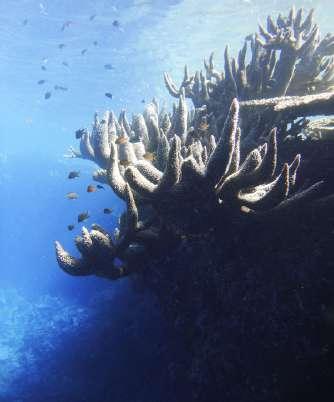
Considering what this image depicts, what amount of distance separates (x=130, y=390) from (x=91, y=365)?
214 centimetres

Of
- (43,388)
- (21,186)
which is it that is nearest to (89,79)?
(21,186)

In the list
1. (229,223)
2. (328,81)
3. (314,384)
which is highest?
(328,81)

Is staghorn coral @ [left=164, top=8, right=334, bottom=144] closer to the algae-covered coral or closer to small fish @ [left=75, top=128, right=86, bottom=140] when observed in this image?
the algae-covered coral

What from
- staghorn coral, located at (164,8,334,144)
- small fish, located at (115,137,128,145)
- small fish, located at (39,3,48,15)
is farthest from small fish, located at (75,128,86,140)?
small fish, located at (39,3,48,15)

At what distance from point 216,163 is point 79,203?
90.2 feet

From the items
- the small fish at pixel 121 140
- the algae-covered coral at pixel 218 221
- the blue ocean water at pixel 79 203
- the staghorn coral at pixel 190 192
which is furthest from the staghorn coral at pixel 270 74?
the blue ocean water at pixel 79 203

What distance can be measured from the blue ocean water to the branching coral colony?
2.41 metres

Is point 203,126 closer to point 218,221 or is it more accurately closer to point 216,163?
point 218,221

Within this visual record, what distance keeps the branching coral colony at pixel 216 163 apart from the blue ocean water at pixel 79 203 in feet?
7.92

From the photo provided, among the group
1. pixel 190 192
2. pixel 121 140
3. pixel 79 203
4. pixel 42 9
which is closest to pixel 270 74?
pixel 121 140

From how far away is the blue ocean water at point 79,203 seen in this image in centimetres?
775

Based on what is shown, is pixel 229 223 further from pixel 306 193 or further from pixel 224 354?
pixel 224 354

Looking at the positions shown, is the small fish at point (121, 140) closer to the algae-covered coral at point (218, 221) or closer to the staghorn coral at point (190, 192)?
the algae-covered coral at point (218, 221)

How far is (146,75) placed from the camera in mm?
36844
